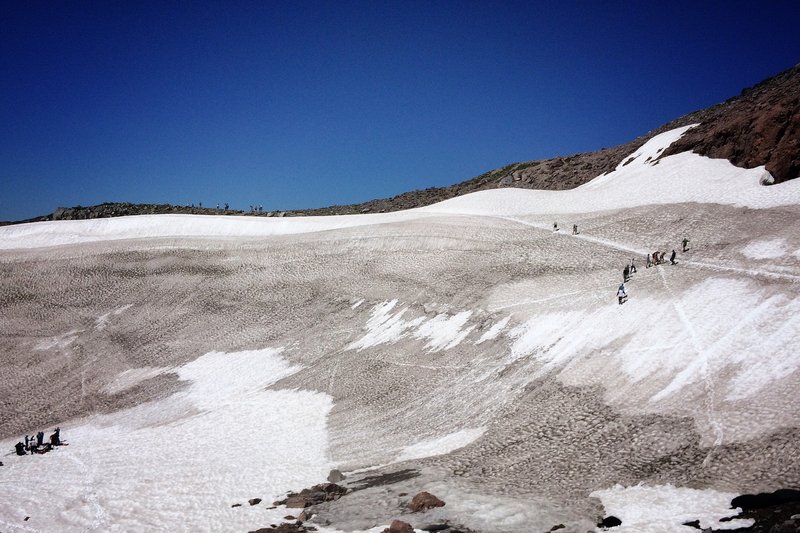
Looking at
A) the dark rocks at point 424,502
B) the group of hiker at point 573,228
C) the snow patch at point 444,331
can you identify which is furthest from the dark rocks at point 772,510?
the group of hiker at point 573,228

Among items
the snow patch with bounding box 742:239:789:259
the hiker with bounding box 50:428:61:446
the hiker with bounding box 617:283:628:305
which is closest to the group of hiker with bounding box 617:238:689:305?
the hiker with bounding box 617:283:628:305

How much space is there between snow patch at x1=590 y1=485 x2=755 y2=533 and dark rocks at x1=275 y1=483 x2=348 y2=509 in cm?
751

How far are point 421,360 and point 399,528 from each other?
1443 centimetres

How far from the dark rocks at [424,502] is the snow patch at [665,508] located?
411 centimetres

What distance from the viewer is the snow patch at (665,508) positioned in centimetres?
1148

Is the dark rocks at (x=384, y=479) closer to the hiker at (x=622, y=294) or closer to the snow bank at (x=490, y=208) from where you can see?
the hiker at (x=622, y=294)

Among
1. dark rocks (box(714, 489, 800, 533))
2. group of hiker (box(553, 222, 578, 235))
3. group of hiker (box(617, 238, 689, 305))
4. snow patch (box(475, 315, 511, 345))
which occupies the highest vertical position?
group of hiker (box(553, 222, 578, 235))

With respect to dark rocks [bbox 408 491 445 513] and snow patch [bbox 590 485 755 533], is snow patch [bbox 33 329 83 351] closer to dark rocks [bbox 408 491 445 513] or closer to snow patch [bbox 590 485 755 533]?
dark rocks [bbox 408 491 445 513]

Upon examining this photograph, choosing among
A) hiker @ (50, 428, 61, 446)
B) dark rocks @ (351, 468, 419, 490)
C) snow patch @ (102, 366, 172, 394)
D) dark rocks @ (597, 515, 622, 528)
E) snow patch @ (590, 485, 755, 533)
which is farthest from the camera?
snow patch @ (102, 366, 172, 394)

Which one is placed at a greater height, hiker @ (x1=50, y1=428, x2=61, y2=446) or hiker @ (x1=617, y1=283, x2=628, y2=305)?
hiker @ (x1=617, y1=283, x2=628, y2=305)

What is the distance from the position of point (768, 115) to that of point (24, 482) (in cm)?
4644

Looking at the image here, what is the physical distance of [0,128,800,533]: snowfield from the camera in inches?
592

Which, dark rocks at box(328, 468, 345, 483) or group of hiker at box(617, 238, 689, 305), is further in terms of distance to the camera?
group of hiker at box(617, 238, 689, 305)

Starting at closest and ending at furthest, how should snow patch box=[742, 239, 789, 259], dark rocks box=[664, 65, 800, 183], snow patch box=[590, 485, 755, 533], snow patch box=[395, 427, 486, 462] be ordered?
1. snow patch box=[590, 485, 755, 533]
2. snow patch box=[395, 427, 486, 462]
3. snow patch box=[742, 239, 789, 259]
4. dark rocks box=[664, 65, 800, 183]
